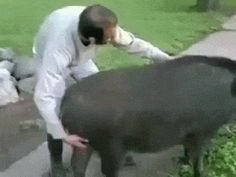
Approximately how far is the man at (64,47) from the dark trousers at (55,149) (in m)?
0.02

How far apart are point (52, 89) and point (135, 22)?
3857 millimetres

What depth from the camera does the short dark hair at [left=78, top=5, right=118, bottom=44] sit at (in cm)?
361

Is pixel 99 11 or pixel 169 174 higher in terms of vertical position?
pixel 99 11

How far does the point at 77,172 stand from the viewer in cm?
375

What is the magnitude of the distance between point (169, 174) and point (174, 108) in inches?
24.2

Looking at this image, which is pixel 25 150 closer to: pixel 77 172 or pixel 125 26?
pixel 77 172

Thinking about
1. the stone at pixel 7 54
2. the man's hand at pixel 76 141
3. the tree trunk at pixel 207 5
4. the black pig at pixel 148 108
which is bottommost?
the tree trunk at pixel 207 5

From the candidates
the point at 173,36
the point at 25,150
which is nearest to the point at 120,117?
the point at 25,150

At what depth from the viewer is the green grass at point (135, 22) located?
6508mm

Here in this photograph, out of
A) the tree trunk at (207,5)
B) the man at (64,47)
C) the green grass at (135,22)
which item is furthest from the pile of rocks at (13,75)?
the tree trunk at (207,5)

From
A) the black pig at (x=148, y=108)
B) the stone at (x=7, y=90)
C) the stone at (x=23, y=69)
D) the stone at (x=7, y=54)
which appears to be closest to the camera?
Result: the black pig at (x=148, y=108)

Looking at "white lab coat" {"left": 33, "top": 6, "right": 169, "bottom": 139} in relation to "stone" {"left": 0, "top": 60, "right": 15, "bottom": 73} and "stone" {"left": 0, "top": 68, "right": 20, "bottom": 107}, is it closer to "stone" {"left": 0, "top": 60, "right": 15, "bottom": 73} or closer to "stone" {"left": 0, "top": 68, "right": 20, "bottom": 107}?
"stone" {"left": 0, "top": 68, "right": 20, "bottom": 107}

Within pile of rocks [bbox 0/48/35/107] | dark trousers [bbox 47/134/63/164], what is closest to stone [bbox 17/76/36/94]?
pile of rocks [bbox 0/48/35/107]

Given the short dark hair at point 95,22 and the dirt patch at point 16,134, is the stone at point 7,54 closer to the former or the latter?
the dirt patch at point 16,134
